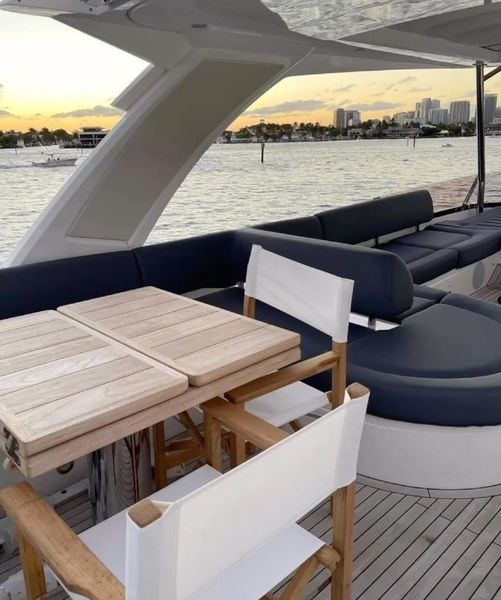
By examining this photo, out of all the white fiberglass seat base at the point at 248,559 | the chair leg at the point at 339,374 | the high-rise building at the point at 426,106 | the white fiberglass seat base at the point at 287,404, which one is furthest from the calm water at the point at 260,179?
the white fiberglass seat base at the point at 248,559

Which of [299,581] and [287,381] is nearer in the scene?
[299,581]

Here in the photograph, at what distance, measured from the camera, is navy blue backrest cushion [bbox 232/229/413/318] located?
2523 mm

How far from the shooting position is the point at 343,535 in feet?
3.77

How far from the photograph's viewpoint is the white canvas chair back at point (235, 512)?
714 millimetres

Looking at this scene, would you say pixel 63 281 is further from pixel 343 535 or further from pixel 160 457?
pixel 343 535

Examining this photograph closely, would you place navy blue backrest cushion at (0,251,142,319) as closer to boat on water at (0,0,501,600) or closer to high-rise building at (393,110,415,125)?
boat on water at (0,0,501,600)

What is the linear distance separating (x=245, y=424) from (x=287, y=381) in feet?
1.11

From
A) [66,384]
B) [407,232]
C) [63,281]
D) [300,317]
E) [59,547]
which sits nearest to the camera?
[59,547]

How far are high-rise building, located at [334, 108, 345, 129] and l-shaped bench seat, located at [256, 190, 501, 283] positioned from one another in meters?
1.05

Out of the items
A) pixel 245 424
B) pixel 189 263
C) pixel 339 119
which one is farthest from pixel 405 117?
pixel 245 424

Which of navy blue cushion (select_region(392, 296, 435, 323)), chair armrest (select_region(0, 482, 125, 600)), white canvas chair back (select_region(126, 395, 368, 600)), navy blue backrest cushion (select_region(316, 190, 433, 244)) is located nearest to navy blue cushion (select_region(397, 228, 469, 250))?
navy blue backrest cushion (select_region(316, 190, 433, 244))

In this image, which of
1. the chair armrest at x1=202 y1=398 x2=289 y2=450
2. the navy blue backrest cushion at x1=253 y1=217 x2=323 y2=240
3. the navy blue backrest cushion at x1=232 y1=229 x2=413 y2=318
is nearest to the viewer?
the chair armrest at x1=202 y1=398 x2=289 y2=450

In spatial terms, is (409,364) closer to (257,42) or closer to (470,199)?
(257,42)

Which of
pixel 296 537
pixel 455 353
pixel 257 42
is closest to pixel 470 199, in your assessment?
pixel 257 42
